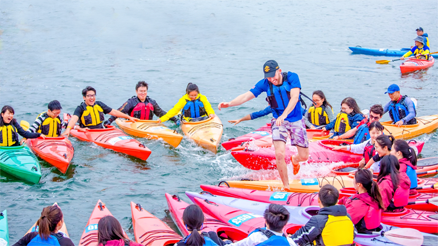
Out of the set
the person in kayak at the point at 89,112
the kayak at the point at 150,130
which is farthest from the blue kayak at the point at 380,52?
the person in kayak at the point at 89,112

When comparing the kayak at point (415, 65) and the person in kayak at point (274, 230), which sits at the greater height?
the kayak at point (415, 65)

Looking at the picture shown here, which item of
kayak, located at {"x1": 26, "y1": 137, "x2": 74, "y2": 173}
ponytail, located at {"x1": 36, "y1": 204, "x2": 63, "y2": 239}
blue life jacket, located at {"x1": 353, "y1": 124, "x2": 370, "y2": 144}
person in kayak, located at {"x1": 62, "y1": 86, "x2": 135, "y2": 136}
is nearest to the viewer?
ponytail, located at {"x1": 36, "y1": 204, "x2": 63, "y2": 239}

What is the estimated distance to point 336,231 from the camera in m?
4.05

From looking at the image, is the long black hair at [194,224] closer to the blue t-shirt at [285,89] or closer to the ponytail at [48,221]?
the ponytail at [48,221]

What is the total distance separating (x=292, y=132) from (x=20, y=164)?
182 inches

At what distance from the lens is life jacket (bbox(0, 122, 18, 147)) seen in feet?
24.4

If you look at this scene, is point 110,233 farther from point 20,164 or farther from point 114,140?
point 114,140

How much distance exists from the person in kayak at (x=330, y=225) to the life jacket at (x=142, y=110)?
610 centimetres

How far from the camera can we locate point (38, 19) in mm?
26578

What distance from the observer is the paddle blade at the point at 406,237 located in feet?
15.6

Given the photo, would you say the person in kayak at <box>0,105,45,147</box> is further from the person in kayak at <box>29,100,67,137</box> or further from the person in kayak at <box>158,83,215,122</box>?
the person in kayak at <box>158,83,215,122</box>

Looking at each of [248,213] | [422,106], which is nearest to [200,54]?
[422,106]

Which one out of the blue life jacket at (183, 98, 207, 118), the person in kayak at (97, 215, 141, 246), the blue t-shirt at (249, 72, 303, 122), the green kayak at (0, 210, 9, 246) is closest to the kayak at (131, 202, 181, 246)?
the person in kayak at (97, 215, 141, 246)

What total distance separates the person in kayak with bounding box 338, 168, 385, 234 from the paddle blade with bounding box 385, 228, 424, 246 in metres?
0.22
